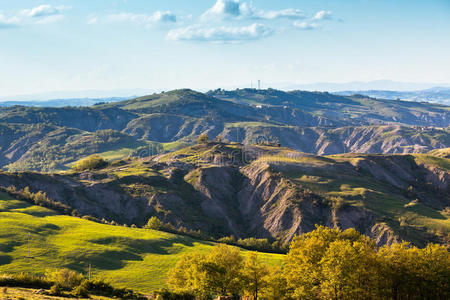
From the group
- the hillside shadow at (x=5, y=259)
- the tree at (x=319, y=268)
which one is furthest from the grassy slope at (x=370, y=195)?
the hillside shadow at (x=5, y=259)

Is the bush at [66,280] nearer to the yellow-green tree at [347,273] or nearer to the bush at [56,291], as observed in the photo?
the bush at [56,291]

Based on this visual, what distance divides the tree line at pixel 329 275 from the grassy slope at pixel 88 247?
25.7 meters

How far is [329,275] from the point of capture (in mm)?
57375

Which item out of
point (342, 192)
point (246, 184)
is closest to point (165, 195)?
point (246, 184)

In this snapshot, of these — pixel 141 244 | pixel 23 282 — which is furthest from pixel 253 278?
pixel 141 244

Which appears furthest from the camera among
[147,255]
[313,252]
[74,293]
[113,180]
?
[113,180]

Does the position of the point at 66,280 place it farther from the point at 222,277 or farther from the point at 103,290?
the point at 222,277

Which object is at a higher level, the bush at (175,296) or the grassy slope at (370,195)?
the bush at (175,296)

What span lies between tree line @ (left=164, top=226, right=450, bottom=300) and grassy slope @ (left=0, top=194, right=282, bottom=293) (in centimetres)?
2567

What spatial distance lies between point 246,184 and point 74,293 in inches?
4789

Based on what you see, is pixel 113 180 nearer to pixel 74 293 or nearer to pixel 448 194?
pixel 74 293

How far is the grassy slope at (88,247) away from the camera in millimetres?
88887

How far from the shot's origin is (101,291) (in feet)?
220

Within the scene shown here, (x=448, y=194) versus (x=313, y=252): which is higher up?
(x=313, y=252)
